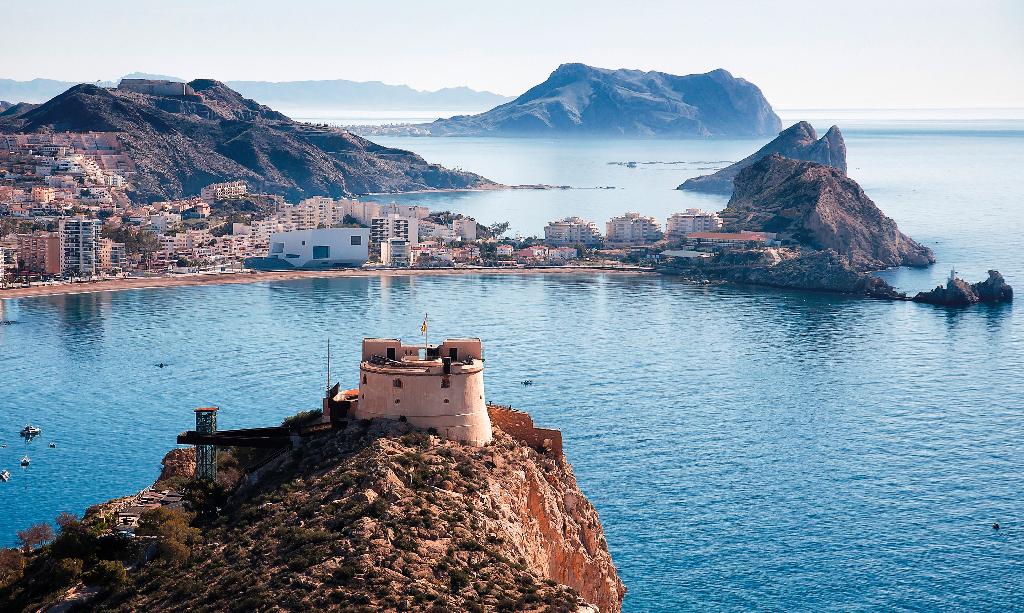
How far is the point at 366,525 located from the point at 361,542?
0.45m

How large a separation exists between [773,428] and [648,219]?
265 feet

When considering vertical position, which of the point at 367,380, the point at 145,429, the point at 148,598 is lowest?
the point at 145,429

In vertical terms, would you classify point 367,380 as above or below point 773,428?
above

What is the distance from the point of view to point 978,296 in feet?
328

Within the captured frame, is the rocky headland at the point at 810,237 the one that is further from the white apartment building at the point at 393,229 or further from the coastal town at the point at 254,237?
the white apartment building at the point at 393,229

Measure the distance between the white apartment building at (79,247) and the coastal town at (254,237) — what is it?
3.2 inches

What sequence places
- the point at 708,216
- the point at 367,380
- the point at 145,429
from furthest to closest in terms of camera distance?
the point at 708,216, the point at 145,429, the point at 367,380

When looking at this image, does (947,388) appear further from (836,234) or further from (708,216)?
(708,216)

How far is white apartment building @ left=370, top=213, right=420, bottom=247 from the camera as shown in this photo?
424ft

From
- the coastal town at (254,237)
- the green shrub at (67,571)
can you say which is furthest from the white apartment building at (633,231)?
the green shrub at (67,571)

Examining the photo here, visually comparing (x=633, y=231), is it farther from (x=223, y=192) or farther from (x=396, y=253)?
(x=223, y=192)

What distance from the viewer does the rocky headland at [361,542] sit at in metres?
18.8

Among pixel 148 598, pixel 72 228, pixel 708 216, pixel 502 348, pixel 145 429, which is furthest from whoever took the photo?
pixel 708 216

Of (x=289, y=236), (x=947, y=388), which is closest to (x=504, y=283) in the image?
(x=289, y=236)
